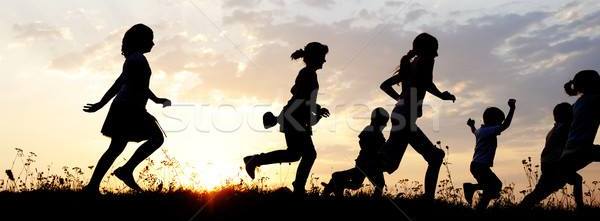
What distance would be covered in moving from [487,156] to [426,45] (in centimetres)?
209

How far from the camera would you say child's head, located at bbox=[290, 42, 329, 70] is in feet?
27.0

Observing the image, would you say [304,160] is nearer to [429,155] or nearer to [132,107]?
[429,155]

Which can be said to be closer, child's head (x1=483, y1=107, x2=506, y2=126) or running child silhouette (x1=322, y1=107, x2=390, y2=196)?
child's head (x1=483, y1=107, x2=506, y2=126)

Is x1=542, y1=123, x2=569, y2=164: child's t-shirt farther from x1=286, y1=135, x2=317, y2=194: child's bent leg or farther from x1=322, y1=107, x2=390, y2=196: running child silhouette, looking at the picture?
x1=286, y1=135, x2=317, y2=194: child's bent leg

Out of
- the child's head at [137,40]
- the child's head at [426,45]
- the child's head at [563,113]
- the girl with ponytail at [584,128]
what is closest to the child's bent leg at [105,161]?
the child's head at [137,40]

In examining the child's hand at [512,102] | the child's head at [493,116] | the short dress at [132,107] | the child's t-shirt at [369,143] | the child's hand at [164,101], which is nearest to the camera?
the short dress at [132,107]

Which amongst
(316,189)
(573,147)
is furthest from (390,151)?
Answer: (573,147)

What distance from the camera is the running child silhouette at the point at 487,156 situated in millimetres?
9023

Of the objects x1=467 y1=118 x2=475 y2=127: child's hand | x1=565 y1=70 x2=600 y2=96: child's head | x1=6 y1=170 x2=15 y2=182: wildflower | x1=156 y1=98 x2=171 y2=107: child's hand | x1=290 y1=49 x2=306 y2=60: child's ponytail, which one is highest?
x1=565 y1=70 x2=600 y2=96: child's head

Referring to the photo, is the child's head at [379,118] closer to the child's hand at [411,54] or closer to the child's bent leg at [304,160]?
the child's hand at [411,54]

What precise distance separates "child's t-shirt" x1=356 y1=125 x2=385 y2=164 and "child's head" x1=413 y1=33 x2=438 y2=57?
2474mm

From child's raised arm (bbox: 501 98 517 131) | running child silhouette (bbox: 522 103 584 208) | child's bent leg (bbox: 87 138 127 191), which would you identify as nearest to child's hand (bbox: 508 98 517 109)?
child's raised arm (bbox: 501 98 517 131)

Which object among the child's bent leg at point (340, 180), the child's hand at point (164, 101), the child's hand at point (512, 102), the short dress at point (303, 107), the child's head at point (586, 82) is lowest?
the child's bent leg at point (340, 180)

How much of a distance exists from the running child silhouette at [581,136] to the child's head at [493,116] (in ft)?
4.22
